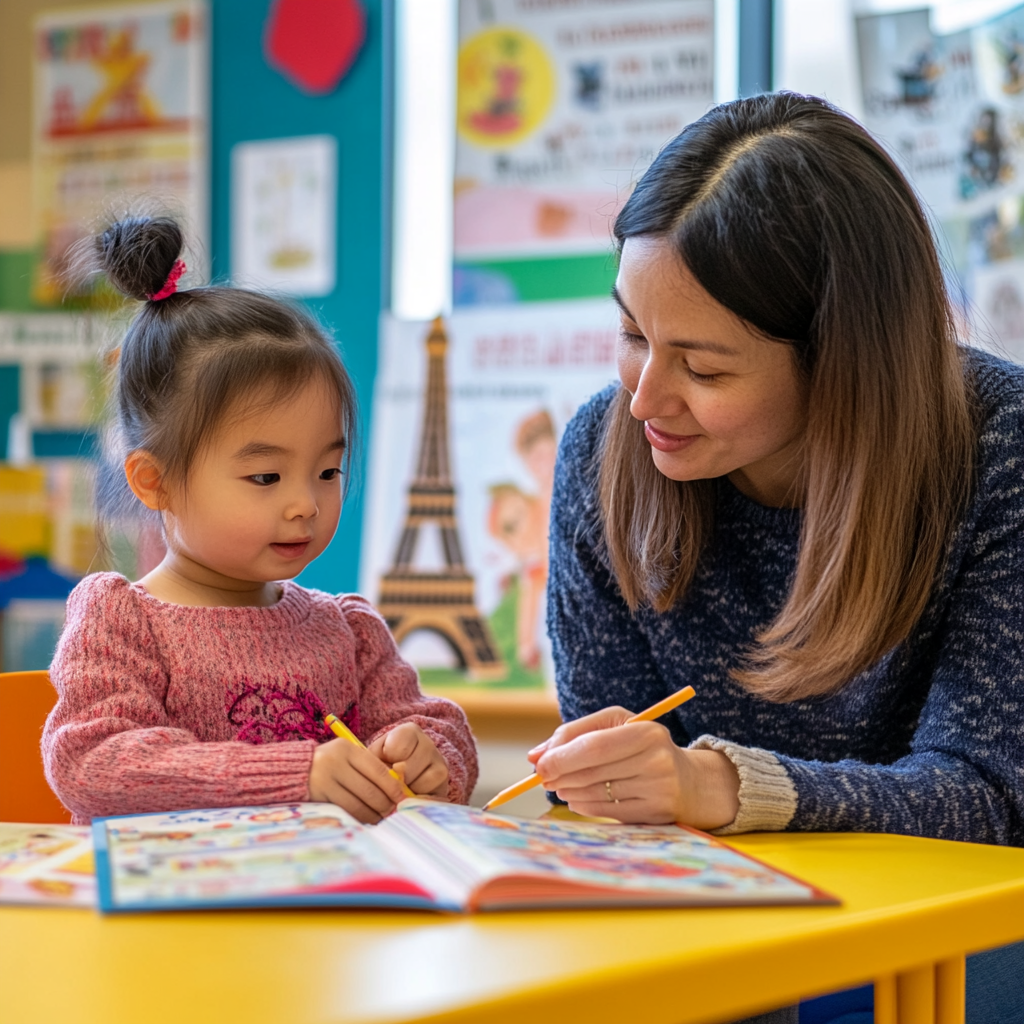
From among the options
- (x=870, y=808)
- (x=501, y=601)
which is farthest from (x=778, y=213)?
(x=501, y=601)

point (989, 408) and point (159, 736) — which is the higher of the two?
point (989, 408)

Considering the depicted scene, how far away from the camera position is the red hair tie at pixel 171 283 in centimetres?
110

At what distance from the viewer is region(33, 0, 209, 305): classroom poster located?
281 cm

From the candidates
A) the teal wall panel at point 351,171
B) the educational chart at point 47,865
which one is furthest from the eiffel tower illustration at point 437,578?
the educational chart at point 47,865

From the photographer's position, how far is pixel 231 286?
1148 millimetres

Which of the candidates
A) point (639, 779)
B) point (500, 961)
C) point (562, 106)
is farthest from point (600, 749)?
point (562, 106)

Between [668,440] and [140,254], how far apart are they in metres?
0.47

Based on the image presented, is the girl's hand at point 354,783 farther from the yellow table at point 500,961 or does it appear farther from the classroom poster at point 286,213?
the classroom poster at point 286,213

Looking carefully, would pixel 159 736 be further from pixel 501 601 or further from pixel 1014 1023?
pixel 501 601

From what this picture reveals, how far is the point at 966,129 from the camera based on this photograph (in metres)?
2.21

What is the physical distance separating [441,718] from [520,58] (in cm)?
183

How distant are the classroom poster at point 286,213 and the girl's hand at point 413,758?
1.89 metres

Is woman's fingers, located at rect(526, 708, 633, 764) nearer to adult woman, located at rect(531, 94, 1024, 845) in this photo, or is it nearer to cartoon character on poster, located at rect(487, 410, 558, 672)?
adult woman, located at rect(531, 94, 1024, 845)

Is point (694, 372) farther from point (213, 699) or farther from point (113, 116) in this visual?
point (113, 116)
